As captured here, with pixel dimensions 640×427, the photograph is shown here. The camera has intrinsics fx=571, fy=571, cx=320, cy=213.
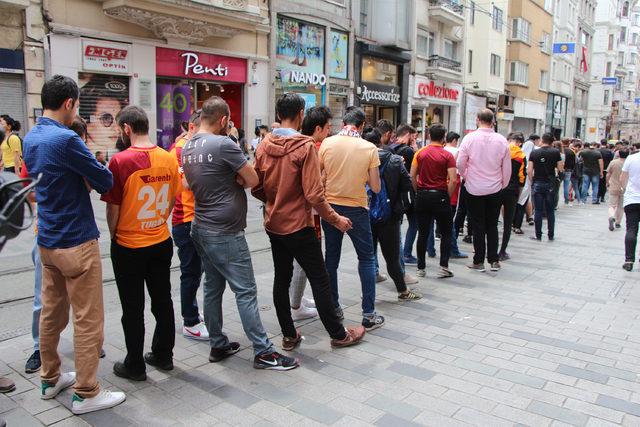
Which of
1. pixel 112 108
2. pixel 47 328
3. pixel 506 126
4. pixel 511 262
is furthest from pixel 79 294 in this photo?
pixel 506 126

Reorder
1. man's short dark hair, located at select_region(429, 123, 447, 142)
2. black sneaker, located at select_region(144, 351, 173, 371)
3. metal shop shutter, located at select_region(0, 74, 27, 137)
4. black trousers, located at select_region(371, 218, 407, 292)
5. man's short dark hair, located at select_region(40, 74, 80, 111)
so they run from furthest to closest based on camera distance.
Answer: metal shop shutter, located at select_region(0, 74, 27, 137) → man's short dark hair, located at select_region(429, 123, 447, 142) → black trousers, located at select_region(371, 218, 407, 292) → black sneaker, located at select_region(144, 351, 173, 371) → man's short dark hair, located at select_region(40, 74, 80, 111)

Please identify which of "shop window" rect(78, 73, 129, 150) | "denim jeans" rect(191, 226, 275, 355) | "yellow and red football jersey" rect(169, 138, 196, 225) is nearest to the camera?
"denim jeans" rect(191, 226, 275, 355)

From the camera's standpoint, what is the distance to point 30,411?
11.8ft

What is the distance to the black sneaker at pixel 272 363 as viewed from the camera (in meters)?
4.28

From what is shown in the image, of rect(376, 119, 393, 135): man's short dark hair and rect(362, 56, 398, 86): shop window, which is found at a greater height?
rect(362, 56, 398, 86): shop window

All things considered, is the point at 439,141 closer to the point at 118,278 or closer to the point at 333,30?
the point at 118,278

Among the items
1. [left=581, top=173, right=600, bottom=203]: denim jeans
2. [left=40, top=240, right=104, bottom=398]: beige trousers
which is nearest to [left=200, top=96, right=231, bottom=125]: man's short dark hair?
[left=40, top=240, right=104, bottom=398]: beige trousers

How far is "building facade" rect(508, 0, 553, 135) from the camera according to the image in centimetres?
3678

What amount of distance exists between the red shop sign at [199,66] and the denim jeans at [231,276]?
1300 centimetres

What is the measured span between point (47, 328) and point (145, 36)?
13.5m

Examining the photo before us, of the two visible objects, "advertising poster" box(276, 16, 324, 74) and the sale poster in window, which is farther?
"advertising poster" box(276, 16, 324, 74)

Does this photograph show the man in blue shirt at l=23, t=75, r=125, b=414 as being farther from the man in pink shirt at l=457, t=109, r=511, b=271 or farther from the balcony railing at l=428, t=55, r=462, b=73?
the balcony railing at l=428, t=55, r=462, b=73

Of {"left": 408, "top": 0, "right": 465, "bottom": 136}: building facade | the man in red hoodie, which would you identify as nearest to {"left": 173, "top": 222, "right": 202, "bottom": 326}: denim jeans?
the man in red hoodie

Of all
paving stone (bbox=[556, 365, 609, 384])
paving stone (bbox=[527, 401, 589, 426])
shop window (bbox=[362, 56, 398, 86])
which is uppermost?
shop window (bbox=[362, 56, 398, 86])
